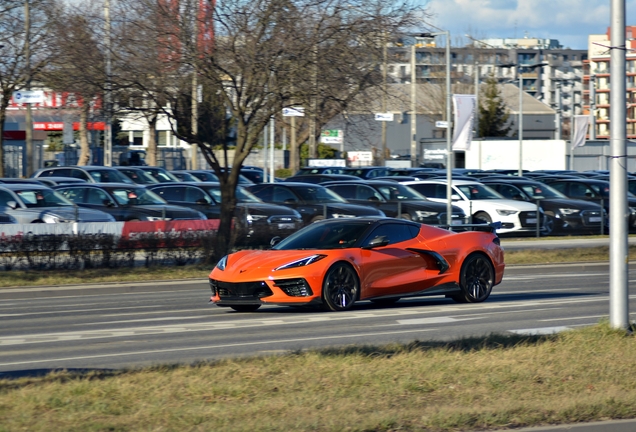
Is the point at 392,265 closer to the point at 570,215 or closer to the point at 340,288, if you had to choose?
the point at 340,288

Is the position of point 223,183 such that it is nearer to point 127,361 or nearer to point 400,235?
point 400,235

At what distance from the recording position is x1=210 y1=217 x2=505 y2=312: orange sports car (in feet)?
45.1

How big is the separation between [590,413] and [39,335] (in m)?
7.43

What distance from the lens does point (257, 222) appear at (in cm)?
2447

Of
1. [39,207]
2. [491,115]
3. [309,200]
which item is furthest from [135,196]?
[491,115]

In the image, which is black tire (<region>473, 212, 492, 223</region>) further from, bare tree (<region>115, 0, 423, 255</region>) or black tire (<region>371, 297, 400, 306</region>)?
black tire (<region>371, 297, 400, 306</region>)

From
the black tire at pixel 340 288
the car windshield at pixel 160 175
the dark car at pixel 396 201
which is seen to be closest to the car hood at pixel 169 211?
the dark car at pixel 396 201

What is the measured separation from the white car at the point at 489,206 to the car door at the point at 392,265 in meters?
16.1

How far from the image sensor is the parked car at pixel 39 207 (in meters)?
24.0

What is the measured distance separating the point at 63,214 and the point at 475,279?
12598 millimetres

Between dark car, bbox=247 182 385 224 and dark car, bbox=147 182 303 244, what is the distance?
2.42 ft

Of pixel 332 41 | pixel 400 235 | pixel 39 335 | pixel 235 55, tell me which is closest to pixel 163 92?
pixel 235 55

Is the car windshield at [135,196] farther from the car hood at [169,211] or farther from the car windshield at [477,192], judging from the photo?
the car windshield at [477,192]

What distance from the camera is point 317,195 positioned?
1182 inches
